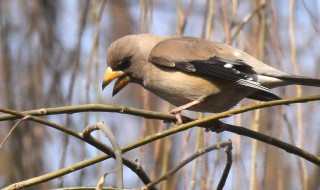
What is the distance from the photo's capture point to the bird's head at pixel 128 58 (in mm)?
3609

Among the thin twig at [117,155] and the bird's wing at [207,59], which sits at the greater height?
the bird's wing at [207,59]

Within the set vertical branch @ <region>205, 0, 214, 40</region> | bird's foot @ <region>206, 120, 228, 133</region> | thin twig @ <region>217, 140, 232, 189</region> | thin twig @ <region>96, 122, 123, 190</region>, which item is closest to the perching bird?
bird's foot @ <region>206, 120, 228, 133</region>

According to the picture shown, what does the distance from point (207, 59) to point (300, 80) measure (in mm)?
733

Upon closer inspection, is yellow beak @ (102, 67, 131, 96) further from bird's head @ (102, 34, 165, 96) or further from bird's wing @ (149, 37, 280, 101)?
bird's wing @ (149, 37, 280, 101)

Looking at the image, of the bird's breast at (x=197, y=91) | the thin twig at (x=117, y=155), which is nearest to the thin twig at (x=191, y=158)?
the thin twig at (x=117, y=155)

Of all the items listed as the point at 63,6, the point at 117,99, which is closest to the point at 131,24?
the point at 63,6

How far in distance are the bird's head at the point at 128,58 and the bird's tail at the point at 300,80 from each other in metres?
0.92

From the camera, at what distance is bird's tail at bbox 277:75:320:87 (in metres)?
2.78

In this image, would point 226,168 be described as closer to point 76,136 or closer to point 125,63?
point 76,136

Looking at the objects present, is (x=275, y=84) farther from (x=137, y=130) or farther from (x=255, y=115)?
(x=137, y=130)

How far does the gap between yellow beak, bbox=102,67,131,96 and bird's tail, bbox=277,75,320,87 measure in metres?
0.98

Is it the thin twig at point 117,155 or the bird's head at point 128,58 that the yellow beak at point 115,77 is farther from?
the thin twig at point 117,155

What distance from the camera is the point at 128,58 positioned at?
12.1 feet

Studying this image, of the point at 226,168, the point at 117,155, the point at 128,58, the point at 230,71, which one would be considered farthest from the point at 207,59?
the point at 117,155
